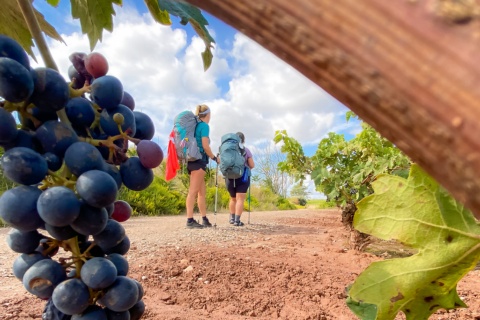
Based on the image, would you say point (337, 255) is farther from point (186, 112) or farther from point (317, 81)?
point (317, 81)

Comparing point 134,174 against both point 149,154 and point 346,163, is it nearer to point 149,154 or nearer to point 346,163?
point 149,154

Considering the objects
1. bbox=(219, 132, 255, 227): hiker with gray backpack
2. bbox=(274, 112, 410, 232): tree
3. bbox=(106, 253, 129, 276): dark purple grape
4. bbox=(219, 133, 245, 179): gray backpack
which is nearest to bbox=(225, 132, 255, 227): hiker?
bbox=(219, 132, 255, 227): hiker with gray backpack

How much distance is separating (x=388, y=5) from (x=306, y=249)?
5470 mm

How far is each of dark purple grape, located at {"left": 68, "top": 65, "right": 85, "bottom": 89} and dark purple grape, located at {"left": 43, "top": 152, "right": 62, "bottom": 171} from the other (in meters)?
0.28

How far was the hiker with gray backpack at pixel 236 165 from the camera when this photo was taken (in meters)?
6.99

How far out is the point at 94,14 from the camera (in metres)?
1.79

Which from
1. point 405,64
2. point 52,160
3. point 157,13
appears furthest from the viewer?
point 157,13

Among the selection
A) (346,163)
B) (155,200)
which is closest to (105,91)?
(346,163)

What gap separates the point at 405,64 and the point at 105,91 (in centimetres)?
87

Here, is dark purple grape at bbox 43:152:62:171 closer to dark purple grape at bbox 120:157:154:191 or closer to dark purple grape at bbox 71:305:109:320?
dark purple grape at bbox 120:157:154:191

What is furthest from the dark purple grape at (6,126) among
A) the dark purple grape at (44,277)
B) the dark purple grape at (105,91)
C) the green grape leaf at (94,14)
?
the green grape leaf at (94,14)

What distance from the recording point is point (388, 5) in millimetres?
293

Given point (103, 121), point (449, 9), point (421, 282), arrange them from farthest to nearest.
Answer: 1. point (421, 282)
2. point (103, 121)
3. point (449, 9)

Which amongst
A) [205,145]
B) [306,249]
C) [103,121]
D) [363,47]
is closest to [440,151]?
[363,47]
